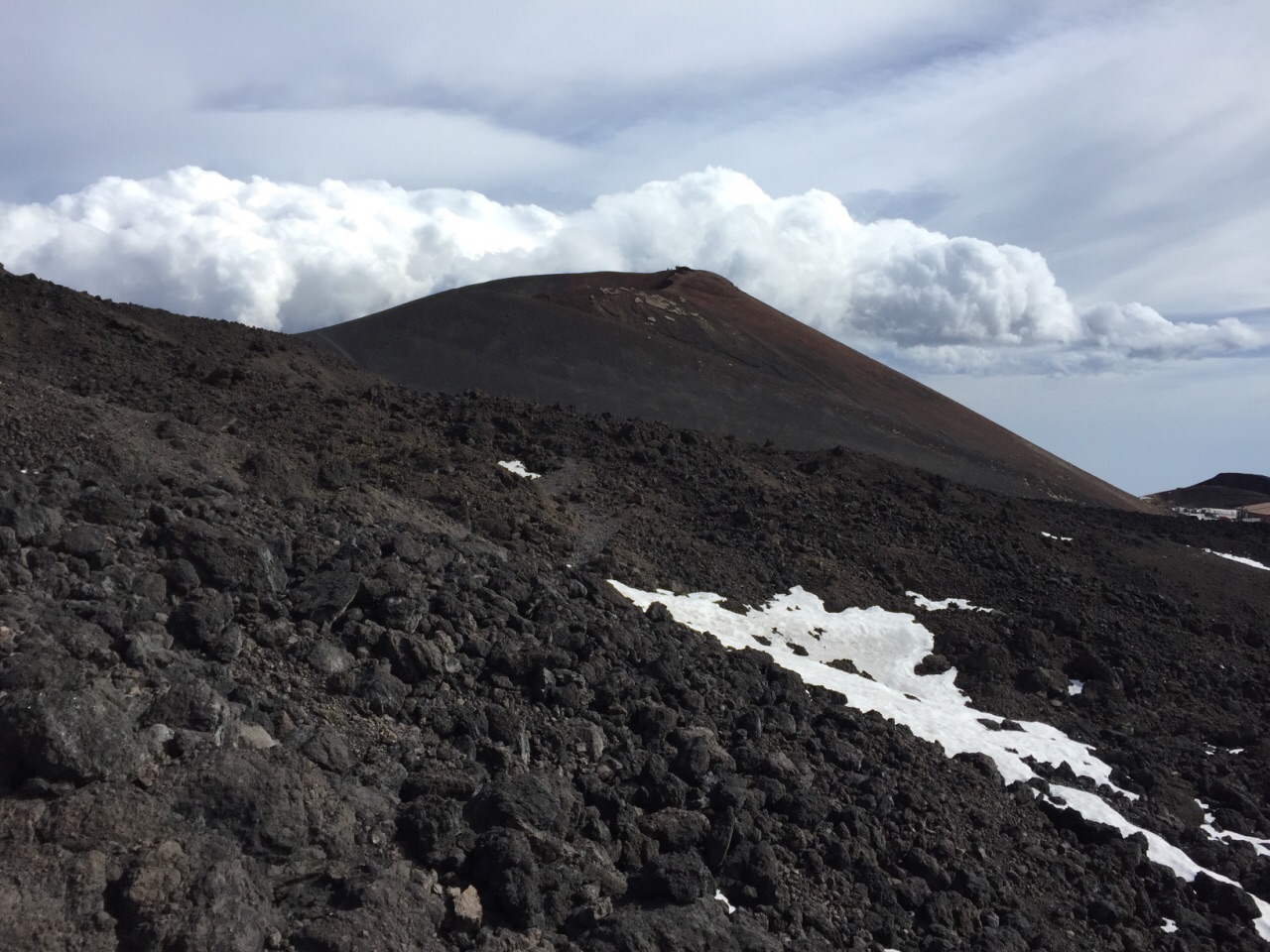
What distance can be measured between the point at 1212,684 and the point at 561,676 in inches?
471

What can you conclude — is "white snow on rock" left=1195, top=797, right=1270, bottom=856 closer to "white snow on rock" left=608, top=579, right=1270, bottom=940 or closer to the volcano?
"white snow on rock" left=608, top=579, right=1270, bottom=940

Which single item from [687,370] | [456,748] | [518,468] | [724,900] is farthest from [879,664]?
[687,370]

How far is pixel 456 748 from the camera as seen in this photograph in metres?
6.62

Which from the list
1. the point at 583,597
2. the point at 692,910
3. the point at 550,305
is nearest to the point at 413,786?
the point at 692,910

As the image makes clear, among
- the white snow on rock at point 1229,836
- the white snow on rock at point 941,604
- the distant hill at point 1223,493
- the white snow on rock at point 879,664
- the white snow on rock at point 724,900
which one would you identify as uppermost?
the distant hill at point 1223,493

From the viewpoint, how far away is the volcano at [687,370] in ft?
94.4

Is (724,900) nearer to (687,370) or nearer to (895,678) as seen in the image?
(895,678)

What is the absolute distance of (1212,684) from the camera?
1517cm

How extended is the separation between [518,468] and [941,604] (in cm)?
761

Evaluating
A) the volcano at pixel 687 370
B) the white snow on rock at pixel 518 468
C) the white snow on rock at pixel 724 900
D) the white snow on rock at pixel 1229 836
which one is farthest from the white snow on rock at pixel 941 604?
the white snow on rock at pixel 724 900

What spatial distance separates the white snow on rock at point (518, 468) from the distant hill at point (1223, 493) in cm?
4508

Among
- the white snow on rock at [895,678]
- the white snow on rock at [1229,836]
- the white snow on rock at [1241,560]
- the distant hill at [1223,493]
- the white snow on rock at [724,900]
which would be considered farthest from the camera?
the distant hill at [1223,493]

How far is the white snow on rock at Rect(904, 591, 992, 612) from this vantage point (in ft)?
54.1

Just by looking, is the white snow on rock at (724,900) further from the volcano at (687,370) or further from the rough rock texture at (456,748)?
the volcano at (687,370)
